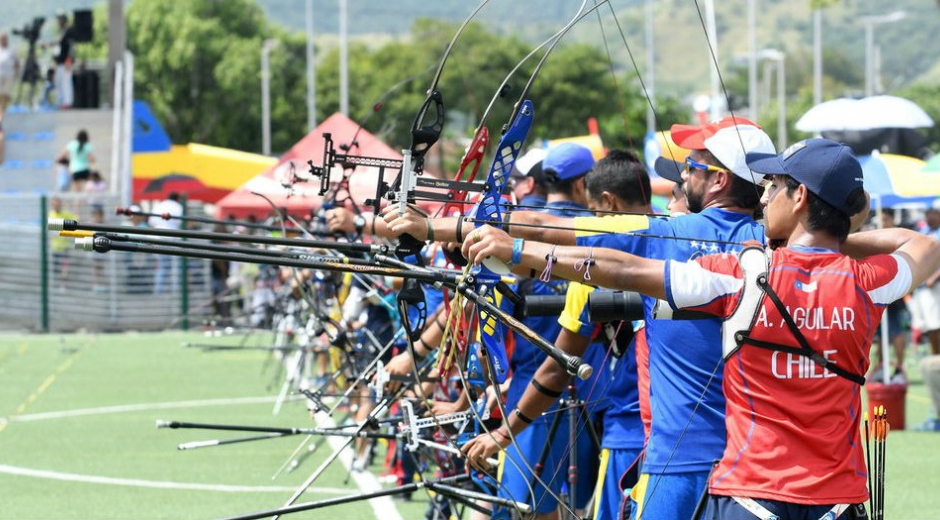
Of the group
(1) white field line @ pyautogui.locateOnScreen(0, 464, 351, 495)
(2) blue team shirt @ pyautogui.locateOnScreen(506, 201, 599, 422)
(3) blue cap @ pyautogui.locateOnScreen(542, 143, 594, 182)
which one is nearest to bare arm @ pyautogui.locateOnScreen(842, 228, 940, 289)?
(2) blue team shirt @ pyautogui.locateOnScreen(506, 201, 599, 422)

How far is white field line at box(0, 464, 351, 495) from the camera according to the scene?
35.4 ft

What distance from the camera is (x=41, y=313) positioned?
29.7 m

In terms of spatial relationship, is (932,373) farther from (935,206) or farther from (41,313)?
(41,313)

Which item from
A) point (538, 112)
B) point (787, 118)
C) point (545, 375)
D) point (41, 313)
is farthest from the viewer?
point (787, 118)

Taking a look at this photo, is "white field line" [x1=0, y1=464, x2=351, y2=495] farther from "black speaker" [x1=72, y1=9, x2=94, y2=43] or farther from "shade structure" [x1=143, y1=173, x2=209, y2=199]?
"black speaker" [x1=72, y1=9, x2=94, y2=43]

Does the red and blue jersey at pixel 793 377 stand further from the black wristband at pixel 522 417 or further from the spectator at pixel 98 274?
the spectator at pixel 98 274

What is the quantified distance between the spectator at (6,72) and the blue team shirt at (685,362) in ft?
108

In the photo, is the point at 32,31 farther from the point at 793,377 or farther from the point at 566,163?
the point at 793,377

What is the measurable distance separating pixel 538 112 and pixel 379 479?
238 ft

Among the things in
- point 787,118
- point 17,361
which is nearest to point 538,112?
point 787,118

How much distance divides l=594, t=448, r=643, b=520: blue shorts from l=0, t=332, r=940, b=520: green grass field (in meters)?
3.39

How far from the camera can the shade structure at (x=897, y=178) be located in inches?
618

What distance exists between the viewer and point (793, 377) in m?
4.44

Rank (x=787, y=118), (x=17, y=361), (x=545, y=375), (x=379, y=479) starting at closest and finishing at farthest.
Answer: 1. (x=545, y=375)
2. (x=379, y=479)
3. (x=17, y=361)
4. (x=787, y=118)
